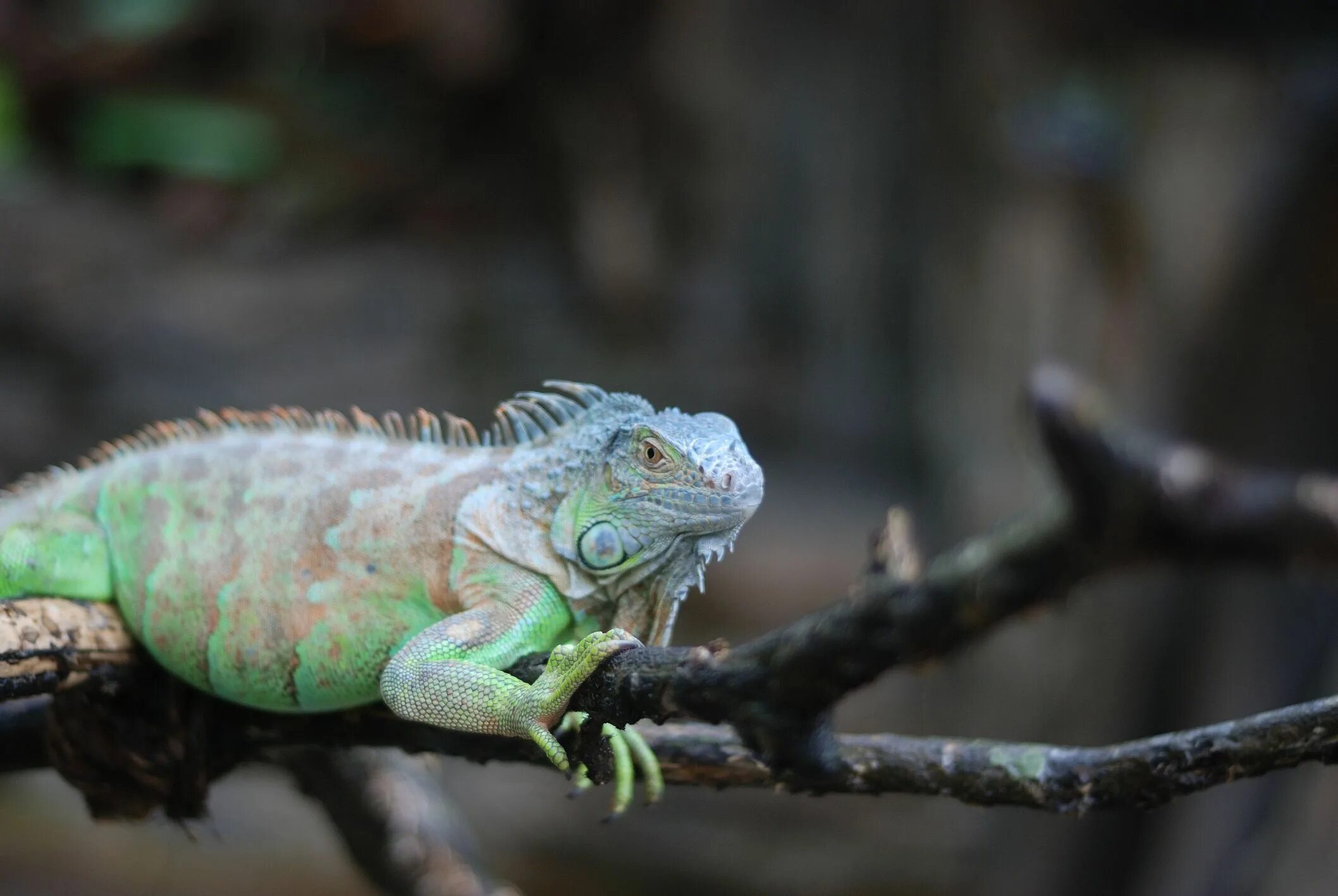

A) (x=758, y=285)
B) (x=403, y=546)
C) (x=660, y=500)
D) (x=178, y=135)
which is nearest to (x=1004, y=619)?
(x=660, y=500)

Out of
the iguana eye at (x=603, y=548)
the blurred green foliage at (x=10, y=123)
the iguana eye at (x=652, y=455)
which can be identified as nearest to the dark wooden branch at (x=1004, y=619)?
the iguana eye at (x=603, y=548)

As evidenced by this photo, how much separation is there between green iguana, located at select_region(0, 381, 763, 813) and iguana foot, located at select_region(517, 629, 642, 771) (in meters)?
0.01

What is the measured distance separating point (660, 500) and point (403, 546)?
932mm

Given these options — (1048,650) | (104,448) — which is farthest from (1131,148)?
(104,448)

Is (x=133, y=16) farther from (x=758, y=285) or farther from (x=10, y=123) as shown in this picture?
(x=758, y=285)

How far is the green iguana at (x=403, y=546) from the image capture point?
3.22m

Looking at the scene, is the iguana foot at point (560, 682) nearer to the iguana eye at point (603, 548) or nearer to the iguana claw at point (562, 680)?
the iguana claw at point (562, 680)

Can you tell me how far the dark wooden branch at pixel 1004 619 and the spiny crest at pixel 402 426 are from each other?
869 millimetres

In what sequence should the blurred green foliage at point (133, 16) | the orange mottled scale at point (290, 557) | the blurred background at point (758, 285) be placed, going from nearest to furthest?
1. the orange mottled scale at point (290, 557)
2. the blurred background at point (758, 285)
3. the blurred green foliage at point (133, 16)

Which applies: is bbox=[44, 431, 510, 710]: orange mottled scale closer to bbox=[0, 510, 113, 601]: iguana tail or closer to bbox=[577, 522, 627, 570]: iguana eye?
bbox=[0, 510, 113, 601]: iguana tail

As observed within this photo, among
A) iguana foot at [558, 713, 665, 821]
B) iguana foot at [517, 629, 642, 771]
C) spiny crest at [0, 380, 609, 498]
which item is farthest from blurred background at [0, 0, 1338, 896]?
iguana foot at [517, 629, 642, 771]

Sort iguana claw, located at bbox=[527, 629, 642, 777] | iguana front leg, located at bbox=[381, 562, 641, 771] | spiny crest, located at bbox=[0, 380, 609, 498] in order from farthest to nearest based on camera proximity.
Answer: spiny crest, located at bbox=[0, 380, 609, 498]
iguana front leg, located at bbox=[381, 562, 641, 771]
iguana claw, located at bbox=[527, 629, 642, 777]

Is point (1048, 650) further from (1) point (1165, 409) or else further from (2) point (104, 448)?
(2) point (104, 448)

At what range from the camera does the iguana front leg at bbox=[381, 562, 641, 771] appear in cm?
280
